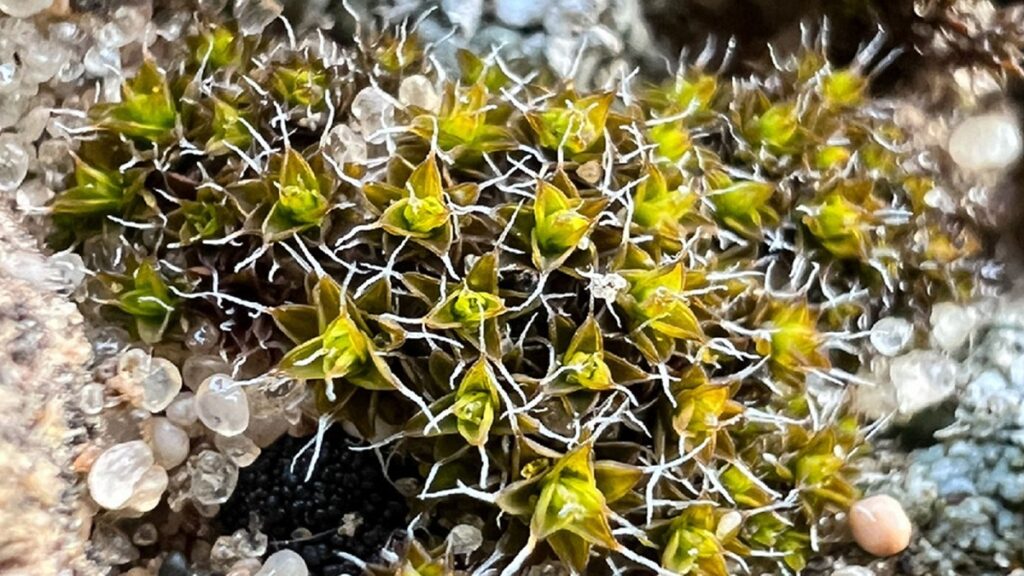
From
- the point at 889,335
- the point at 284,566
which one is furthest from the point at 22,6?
the point at 889,335

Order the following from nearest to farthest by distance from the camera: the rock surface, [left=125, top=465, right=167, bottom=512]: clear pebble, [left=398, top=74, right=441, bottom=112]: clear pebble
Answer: the rock surface
[left=125, top=465, right=167, bottom=512]: clear pebble
[left=398, top=74, right=441, bottom=112]: clear pebble

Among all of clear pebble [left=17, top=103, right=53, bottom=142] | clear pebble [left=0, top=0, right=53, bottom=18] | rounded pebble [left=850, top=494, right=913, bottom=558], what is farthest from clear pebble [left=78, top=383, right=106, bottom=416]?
rounded pebble [left=850, top=494, right=913, bottom=558]

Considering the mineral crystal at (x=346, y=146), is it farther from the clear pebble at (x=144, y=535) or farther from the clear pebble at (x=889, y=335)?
the clear pebble at (x=889, y=335)

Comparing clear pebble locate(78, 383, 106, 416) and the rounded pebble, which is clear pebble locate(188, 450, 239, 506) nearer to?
clear pebble locate(78, 383, 106, 416)

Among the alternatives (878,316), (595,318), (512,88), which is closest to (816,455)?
(878,316)

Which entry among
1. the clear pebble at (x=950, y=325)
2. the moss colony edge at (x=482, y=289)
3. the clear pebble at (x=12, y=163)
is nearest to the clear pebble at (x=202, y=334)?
the moss colony edge at (x=482, y=289)

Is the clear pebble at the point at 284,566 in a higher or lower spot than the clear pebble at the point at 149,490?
lower

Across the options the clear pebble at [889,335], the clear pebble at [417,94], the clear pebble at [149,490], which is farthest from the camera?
the clear pebble at [889,335]
